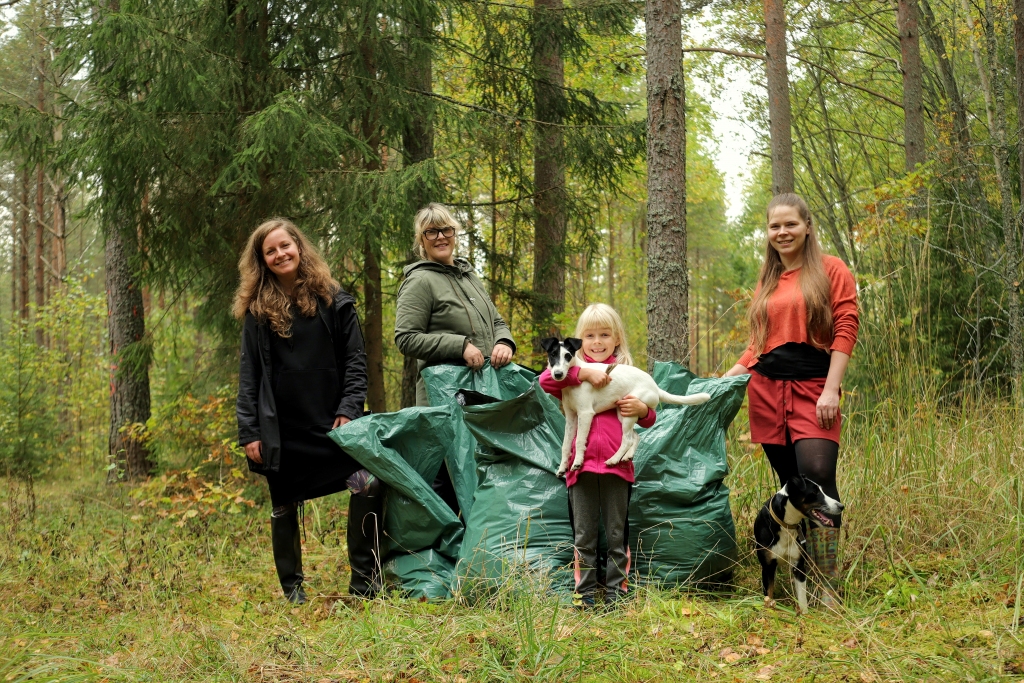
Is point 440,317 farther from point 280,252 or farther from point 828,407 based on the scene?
point 828,407

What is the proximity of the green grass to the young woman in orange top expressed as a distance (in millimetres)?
430

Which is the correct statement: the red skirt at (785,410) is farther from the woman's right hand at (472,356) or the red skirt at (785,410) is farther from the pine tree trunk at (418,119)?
the pine tree trunk at (418,119)

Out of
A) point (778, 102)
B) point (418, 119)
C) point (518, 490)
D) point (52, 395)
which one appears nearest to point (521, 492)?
point (518, 490)

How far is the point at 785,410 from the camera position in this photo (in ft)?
10.3

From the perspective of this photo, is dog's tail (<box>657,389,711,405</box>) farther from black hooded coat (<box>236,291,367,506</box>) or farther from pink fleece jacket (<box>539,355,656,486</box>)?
black hooded coat (<box>236,291,367,506</box>)

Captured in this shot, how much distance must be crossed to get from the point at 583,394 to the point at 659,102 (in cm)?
231

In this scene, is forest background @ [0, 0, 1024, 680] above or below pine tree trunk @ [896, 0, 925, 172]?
below

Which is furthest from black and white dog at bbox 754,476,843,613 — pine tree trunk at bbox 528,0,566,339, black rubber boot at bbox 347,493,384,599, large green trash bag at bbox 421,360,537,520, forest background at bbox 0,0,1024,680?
pine tree trunk at bbox 528,0,566,339

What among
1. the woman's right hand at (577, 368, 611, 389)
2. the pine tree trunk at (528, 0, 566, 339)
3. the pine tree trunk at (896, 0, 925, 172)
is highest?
the pine tree trunk at (896, 0, 925, 172)

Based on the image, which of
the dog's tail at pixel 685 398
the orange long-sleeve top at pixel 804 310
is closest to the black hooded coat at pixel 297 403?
the dog's tail at pixel 685 398

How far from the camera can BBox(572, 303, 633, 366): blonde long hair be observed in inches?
128

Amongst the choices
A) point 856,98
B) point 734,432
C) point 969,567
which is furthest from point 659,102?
point 856,98

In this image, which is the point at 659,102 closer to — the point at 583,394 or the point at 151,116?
the point at 583,394

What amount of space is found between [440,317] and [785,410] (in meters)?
1.60
